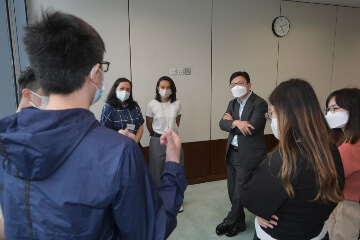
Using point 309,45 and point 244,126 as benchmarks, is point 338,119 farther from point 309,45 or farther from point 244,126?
point 309,45

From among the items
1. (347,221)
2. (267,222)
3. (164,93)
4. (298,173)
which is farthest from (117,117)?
(347,221)

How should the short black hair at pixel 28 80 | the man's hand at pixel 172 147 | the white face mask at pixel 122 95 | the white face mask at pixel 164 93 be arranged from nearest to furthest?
1. the man's hand at pixel 172 147
2. the short black hair at pixel 28 80
3. the white face mask at pixel 122 95
4. the white face mask at pixel 164 93

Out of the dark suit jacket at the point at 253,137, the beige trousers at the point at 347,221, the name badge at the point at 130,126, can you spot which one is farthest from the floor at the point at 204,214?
the name badge at the point at 130,126

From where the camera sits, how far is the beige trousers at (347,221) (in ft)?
5.20

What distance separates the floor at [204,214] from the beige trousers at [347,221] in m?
0.99

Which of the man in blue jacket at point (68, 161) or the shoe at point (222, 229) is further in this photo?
the shoe at point (222, 229)

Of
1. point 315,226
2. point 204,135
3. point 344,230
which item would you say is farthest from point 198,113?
point 315,226

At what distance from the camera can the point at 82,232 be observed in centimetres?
68

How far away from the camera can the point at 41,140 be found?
2.10 ft

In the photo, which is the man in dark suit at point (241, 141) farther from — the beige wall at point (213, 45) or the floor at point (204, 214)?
the beige wall at point (213, 45)

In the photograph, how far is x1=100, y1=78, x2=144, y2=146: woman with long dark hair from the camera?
2.57m

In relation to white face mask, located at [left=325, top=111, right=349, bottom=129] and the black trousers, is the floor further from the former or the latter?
white face mask, located at [left=325, top=111, right=349, bottom=129]

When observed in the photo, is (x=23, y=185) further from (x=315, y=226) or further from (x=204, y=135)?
(x=204, y=135)

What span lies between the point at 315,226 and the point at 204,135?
2604mm
